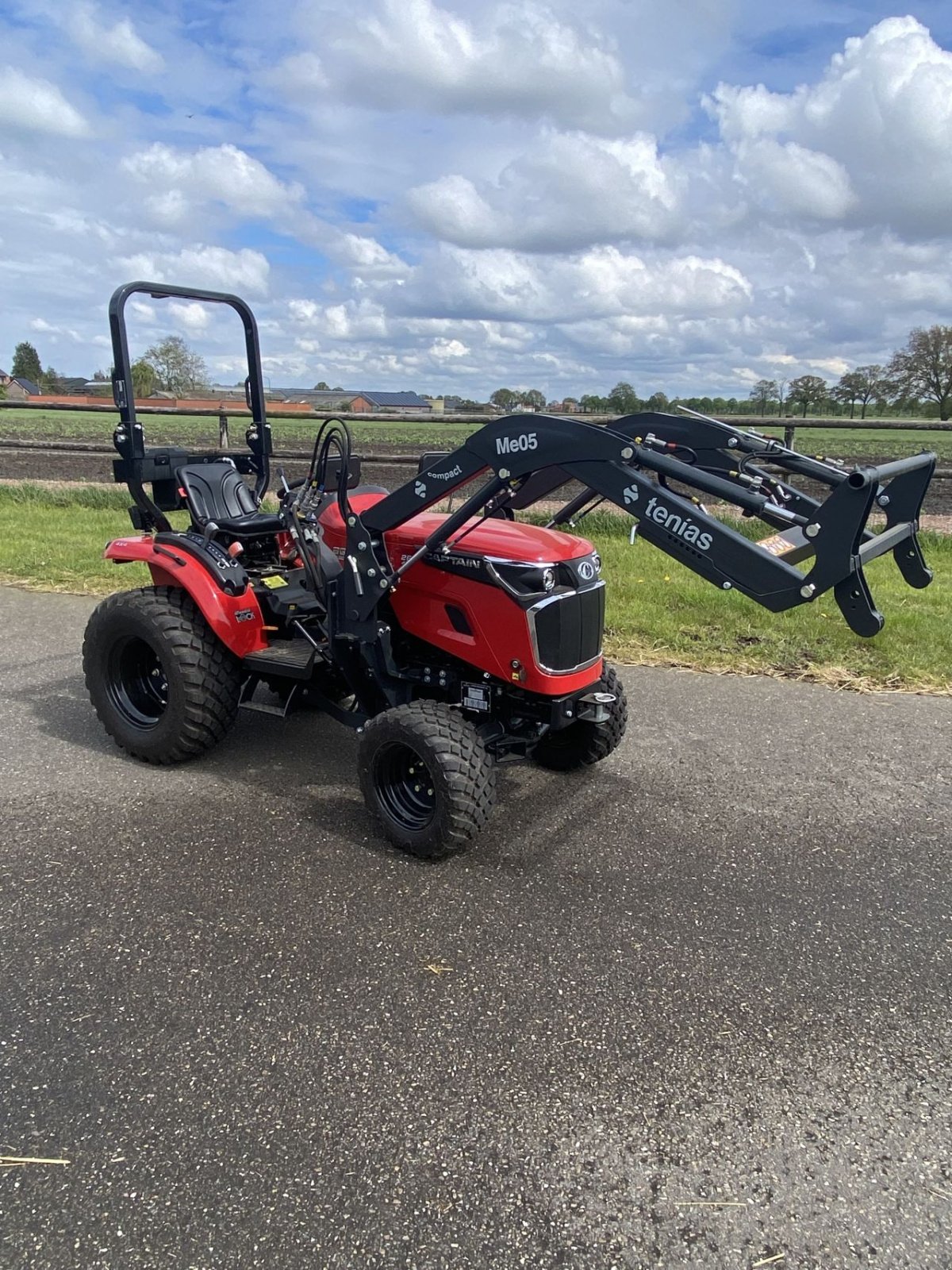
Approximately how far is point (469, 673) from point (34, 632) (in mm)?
3891

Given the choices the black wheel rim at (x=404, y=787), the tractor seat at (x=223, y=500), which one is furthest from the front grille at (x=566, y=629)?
the tractor seat at (x=223, y=500)

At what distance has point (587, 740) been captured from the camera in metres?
4.05

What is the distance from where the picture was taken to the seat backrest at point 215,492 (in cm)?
443

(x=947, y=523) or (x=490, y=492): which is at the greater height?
(x=490, y=492)

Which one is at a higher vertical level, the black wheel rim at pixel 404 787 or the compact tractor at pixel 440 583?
the compact tractor at pixel 440 583

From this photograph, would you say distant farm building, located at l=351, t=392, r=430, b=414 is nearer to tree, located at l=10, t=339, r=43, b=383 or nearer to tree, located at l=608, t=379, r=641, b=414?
tree, located at l=608, t=379, r=641, b=414

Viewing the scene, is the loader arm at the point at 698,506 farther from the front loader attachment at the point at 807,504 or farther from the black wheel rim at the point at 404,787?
the black wheel rim at the point at 404,787

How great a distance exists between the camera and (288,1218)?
6.28 feet

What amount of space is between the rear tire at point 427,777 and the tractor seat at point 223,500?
1440 millimetres

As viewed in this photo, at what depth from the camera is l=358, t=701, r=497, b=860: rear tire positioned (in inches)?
127

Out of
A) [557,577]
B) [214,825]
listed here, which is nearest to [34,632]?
[214,825]

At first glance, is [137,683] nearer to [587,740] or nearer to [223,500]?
[223,500]

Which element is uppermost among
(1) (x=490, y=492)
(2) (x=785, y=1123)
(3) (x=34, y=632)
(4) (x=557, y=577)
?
(1) (x=490, y=492)

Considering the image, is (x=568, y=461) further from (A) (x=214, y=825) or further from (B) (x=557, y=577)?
(A) (x=214, y=825)
